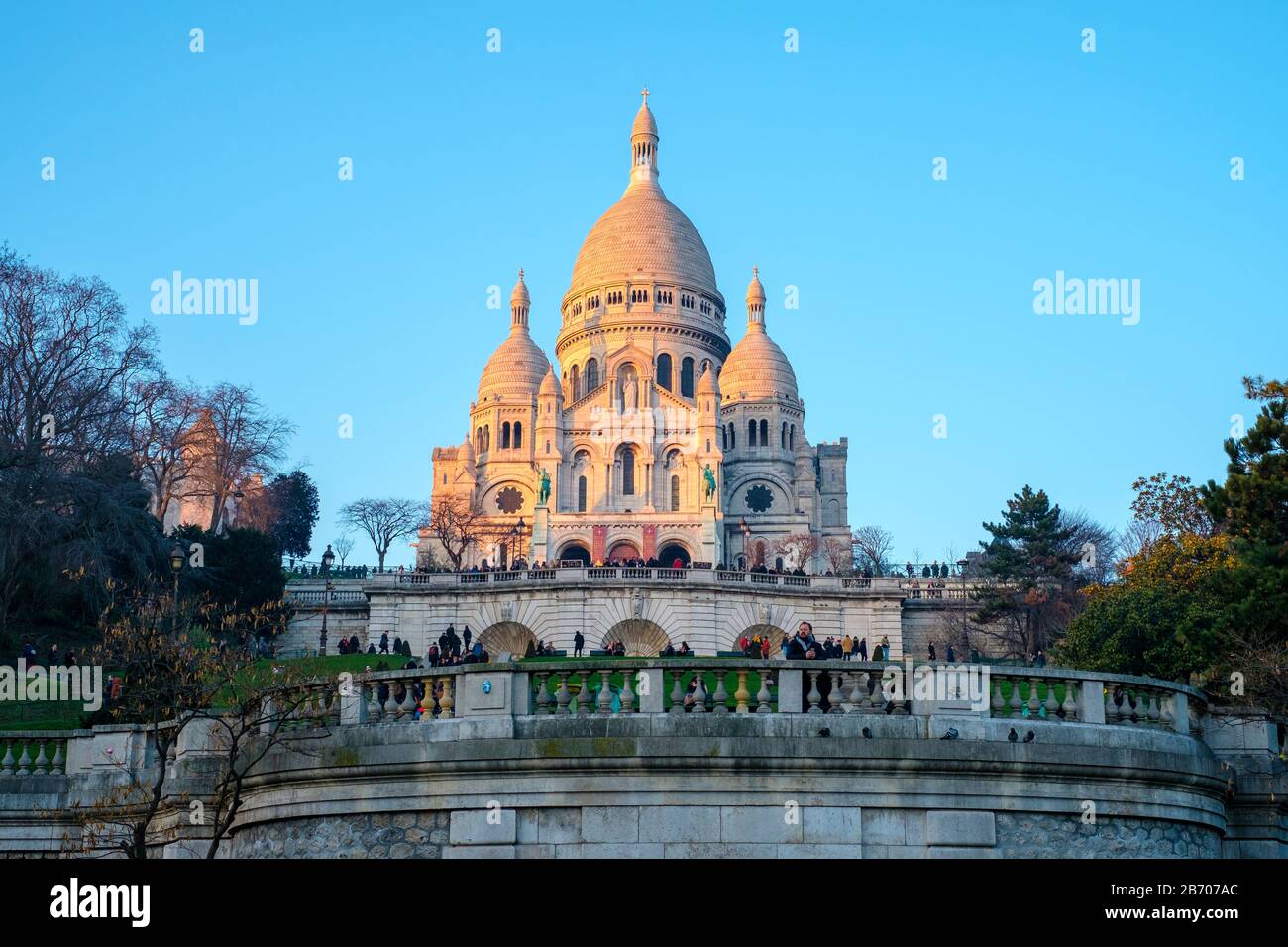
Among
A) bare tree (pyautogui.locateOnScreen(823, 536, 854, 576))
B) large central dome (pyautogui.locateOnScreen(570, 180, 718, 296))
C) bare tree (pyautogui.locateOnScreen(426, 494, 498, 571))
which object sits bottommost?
bare tree (pyautogui.locateOnScreen(823, 536, 854, 576))

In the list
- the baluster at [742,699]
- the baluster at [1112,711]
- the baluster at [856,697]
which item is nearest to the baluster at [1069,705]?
the baluster at [1112,711]

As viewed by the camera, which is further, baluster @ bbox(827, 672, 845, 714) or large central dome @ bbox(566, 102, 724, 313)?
large central dome @ bbox(566, 102, 724, 313)

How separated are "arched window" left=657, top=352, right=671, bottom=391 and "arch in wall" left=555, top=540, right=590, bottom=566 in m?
31.7

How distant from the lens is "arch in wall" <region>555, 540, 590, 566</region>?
9675 centimetres

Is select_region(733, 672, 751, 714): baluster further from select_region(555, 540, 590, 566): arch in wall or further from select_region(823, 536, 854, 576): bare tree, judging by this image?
select_region(555, 540, 590, 566): arch in wall

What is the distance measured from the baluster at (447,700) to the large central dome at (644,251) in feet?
381

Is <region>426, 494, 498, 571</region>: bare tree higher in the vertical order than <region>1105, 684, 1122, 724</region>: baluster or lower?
higher

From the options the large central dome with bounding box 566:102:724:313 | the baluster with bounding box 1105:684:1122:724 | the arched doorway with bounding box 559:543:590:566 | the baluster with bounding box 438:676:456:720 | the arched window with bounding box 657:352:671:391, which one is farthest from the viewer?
the large central dome with bounding box 566:102:724:313

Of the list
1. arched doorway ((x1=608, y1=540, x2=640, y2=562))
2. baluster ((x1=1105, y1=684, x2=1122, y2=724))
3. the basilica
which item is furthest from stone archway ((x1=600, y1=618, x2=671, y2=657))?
baluster ((x1=1105, y1=684, x2=1122, y2=724))

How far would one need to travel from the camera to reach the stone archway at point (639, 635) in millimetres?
57844

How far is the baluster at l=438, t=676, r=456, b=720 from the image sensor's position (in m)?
14.9

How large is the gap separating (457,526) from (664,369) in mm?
41643

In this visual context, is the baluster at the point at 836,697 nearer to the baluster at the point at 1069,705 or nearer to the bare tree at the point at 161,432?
the baluster at the point at 1069,705

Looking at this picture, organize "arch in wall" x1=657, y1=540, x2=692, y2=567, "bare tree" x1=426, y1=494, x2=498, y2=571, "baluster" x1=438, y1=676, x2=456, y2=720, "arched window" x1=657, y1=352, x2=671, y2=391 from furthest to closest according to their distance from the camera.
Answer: "arched window" x1=657, y1=352, x2=671, y2=391, "arch in wall" x1=657, y1=540, x2=692, y2=567, "bare tree" x1=426, y1=494, x2=498, y2=571, "baluster" x1=438, y1=676, x2=456, y2=720
